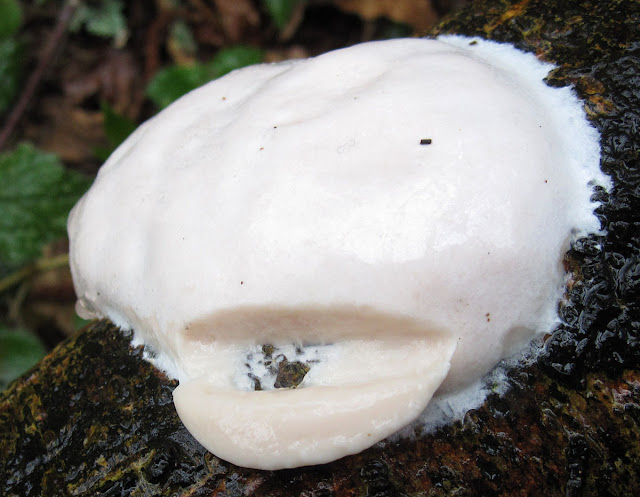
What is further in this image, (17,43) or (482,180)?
(17,43)

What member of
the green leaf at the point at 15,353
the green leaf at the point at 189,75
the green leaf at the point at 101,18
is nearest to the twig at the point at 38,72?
the green leaf at the point at 101,18

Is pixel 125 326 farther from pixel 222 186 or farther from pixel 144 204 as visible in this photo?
pixel 222 186

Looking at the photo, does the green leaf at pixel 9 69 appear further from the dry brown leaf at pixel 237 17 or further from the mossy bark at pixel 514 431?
the mossy bark at pixel 514 431

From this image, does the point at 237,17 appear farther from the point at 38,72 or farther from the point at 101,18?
the point at 38,72

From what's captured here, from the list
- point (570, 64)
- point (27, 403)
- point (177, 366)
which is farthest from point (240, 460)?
point (570, 64)

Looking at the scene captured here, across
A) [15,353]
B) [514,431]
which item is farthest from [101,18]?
[514,431]

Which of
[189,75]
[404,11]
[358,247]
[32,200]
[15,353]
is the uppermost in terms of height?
[358,247]

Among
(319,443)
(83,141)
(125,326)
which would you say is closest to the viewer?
(319,443)

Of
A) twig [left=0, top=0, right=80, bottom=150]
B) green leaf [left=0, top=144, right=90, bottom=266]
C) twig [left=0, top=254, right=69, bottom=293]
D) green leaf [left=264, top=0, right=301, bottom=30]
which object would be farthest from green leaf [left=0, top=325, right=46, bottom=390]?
green leaf [left=264, top=0, right=301, bottom=30]
